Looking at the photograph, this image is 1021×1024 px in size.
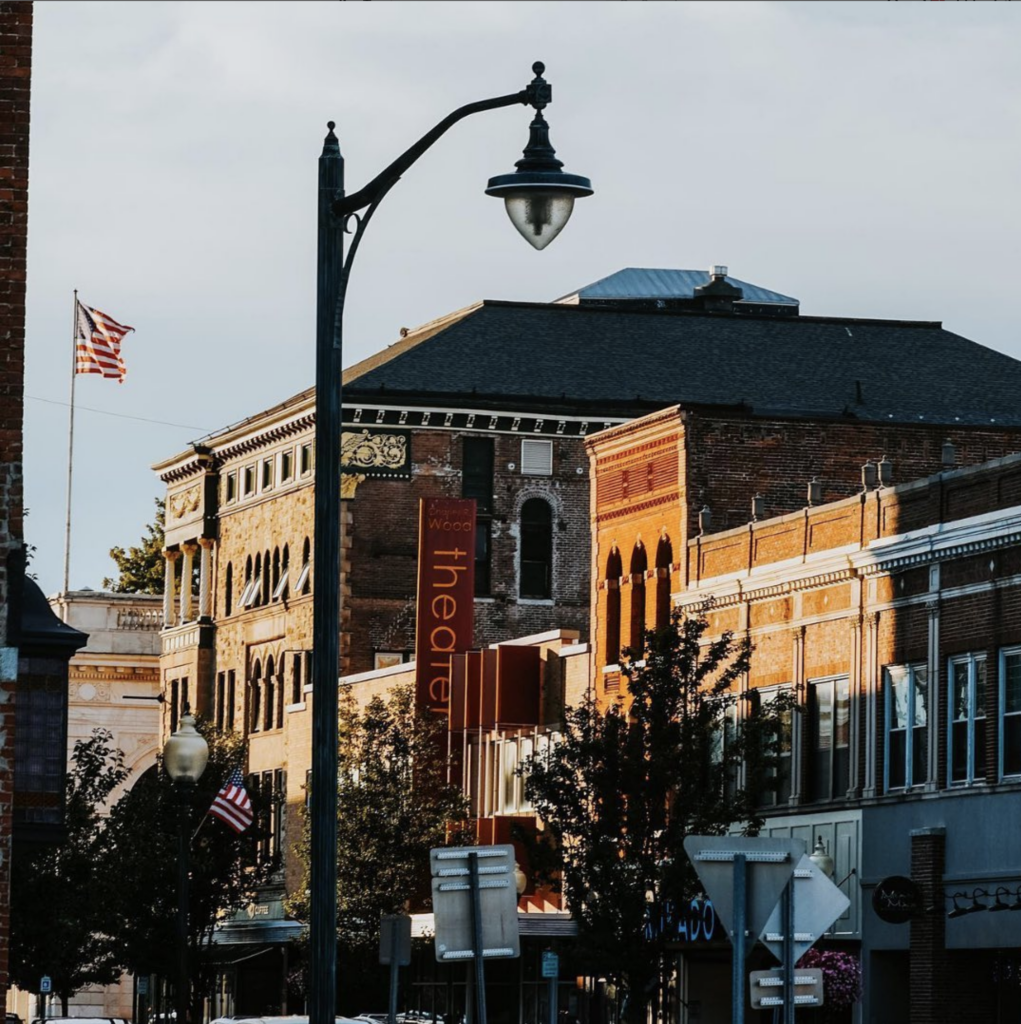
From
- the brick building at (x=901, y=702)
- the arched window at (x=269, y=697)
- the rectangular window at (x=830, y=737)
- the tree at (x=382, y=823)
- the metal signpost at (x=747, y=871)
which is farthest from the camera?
the arched window at (x=269, y=697)

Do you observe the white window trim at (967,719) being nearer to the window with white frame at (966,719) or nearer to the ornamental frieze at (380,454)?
the window with white frame at (966,719)

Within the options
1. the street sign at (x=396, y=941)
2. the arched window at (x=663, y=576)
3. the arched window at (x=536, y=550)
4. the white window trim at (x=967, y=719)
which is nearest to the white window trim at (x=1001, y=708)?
the white window trim at (x=967, y=719)

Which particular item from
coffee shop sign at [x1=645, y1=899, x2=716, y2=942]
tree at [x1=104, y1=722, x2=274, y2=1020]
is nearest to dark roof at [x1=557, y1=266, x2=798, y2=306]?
tree at [x1=104, y1=722, x2=274, y2=1020]

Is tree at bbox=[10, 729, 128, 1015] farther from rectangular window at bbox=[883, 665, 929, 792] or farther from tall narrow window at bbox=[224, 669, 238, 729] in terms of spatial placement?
tall narrow window at bbox=[224, 669, 238, 729]

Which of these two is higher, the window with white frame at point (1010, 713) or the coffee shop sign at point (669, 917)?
the window with white frame at point (1010, 713)

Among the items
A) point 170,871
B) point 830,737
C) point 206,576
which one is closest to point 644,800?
point 830,737

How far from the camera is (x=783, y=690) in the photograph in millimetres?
47750

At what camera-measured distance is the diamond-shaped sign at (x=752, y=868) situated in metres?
17.4

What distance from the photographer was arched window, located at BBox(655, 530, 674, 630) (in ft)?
176

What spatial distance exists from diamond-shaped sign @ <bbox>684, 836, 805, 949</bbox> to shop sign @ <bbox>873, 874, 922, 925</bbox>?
2525 centimetres

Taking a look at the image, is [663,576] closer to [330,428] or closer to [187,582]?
[330,428]

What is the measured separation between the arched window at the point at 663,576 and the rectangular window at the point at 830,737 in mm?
6345

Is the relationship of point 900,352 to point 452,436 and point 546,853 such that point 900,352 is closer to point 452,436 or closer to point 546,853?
point 452,436

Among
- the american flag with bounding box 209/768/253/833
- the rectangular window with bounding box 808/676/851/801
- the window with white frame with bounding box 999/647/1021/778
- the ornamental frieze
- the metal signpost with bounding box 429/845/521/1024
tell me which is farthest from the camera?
the ornamental frieze
